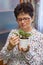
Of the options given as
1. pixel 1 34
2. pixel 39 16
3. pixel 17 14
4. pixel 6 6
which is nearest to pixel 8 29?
pixel 1 34

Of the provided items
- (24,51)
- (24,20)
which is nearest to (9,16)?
(24,20)

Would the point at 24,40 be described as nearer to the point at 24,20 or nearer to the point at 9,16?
the point at 24,20

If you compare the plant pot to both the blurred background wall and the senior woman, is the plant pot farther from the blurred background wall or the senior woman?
the blurred background wall

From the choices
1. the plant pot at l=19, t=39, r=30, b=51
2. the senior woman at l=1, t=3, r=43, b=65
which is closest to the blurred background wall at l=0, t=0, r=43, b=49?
the senior woman at l=1, t=3, r=43, b=65

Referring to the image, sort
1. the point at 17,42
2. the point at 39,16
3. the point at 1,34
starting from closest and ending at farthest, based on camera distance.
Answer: the point at 17,42, the point at 1,34, the point at 39,16

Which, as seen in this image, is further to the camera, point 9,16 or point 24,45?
point 9,16

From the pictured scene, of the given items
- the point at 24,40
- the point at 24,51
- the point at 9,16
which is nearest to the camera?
the point at 24,40

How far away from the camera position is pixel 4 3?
1.84 meters

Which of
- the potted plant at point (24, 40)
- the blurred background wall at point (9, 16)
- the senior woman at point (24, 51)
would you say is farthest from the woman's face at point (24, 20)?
the blurred background wall at point (9, 16)

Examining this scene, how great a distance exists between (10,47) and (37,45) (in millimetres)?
217

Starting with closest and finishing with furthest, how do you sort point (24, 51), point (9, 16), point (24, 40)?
point (24, 40) → point (24, 51) → point (9, 16)

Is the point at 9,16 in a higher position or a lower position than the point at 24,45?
lower

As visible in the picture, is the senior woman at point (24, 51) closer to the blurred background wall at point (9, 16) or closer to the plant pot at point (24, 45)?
the plant pot at point (24, 45)

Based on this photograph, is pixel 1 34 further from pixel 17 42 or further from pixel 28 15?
pixel 17 42
